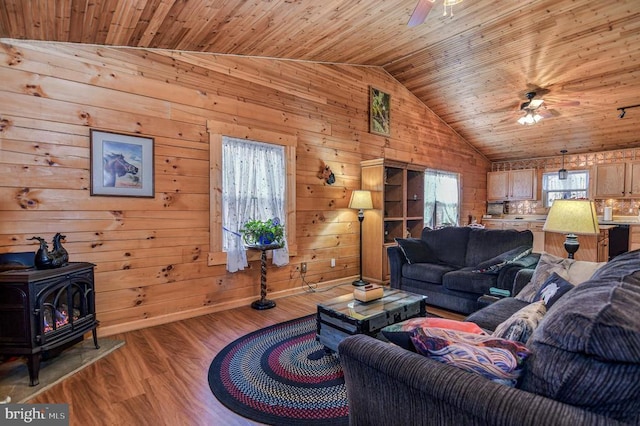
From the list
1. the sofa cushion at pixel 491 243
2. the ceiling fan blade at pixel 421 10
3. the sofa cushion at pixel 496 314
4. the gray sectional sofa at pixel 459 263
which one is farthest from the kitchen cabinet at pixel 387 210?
the sofa cushion at pixel 496 314

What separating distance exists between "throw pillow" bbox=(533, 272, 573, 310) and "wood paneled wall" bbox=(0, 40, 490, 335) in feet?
10.2

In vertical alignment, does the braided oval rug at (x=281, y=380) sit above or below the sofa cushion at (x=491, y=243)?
below

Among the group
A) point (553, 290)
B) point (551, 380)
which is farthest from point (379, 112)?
point (551, 380)

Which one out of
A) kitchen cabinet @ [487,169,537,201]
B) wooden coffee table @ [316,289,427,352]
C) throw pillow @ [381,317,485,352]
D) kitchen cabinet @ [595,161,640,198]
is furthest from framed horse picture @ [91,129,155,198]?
kitchen cabinet @ [595,161,640,198]

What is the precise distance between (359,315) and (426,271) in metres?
1.82

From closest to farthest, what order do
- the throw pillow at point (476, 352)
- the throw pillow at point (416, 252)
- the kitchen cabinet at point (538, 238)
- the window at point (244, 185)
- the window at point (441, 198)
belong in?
the throw pillow at point (476, 352)
the window at point (244, 185)
the throw pillow at point (416, 252)
the window at point (441, 198)
the kitchen cabinet at point (538, 238)

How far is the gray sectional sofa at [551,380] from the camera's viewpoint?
0.83 m

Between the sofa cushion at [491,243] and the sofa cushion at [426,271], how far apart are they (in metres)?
0.31

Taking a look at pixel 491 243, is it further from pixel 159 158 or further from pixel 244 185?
pixel 159 158

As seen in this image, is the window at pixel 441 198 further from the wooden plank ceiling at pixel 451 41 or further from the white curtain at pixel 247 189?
the white curtain at pixel 247 189

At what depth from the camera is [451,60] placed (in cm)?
511

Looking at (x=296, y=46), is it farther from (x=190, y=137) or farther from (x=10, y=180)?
(x=10, y=180)

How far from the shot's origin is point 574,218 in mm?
2678

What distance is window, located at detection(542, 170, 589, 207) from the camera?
278 inches
